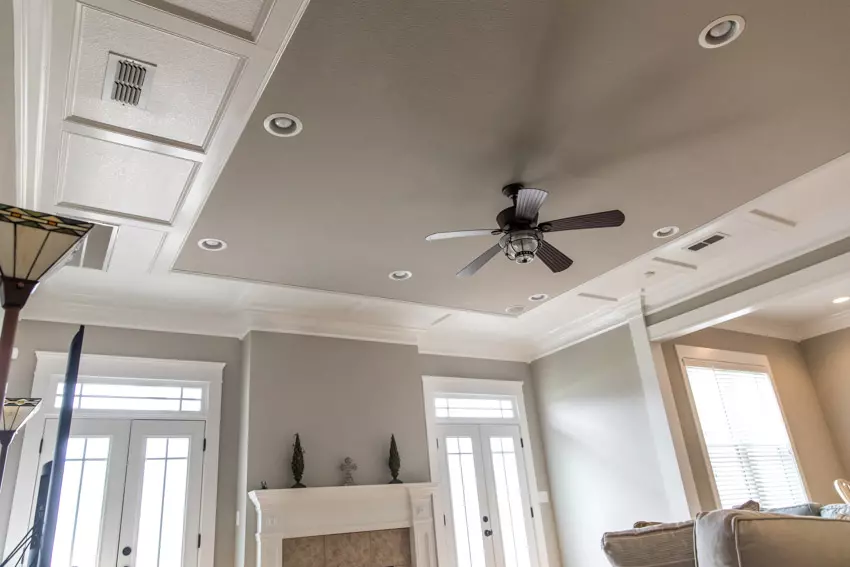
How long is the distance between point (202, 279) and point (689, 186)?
3796 mm

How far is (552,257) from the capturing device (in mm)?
3494

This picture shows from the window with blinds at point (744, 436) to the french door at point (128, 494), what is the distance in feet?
16.7

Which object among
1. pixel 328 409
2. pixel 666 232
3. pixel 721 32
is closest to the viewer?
pixel 721 32

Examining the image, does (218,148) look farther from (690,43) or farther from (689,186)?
(689,186)

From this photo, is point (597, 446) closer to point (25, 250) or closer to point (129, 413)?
point (129, 413)

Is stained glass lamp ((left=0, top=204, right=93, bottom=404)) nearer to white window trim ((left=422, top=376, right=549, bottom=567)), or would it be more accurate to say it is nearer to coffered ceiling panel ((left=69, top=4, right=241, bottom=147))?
coffered ceiling panel ((left=69, top=4, right=241, bottom=147))

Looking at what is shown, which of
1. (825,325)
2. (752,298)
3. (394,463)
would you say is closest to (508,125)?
(752,298)

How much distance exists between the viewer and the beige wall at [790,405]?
18.2 feet

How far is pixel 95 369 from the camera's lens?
4.81 meters

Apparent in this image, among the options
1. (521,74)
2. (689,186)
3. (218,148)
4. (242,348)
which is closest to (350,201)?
(218,148)

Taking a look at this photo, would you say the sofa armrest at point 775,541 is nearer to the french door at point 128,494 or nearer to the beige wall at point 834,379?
the french door at point 128,494

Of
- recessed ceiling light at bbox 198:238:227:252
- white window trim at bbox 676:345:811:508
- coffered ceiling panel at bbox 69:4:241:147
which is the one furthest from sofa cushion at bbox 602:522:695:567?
white window trim at bbox 676:345:811:508

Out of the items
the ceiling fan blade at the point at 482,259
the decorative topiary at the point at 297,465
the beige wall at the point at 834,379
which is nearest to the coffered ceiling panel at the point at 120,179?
the ceiling fan blade at the point at 482,259

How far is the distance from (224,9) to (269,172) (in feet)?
3.20
